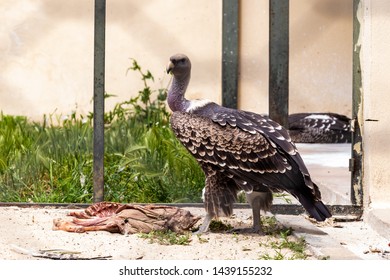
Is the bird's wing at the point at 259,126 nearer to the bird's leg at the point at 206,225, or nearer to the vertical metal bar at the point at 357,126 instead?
the bird's leg at the point at 206,225

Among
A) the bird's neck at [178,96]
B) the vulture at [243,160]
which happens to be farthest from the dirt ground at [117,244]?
the bird's neck at [178,96]

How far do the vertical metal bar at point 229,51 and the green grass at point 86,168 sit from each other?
1.70 meters

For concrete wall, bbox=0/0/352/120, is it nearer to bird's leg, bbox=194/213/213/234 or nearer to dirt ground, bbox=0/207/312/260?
dirt ground, bbox=0/207/312/260

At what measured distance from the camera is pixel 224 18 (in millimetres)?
10758

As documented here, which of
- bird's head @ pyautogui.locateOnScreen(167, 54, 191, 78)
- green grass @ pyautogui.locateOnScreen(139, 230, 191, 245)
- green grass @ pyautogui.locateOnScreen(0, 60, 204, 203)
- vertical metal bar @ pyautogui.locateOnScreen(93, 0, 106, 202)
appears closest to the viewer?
green grass @ pyautogui.locateOnScreen(139, 230, 191, 245)

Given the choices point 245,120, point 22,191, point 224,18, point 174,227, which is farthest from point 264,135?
point 224,18

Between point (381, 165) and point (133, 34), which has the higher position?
point (133, 34)

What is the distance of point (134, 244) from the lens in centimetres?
627

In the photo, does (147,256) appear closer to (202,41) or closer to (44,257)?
(44,257)

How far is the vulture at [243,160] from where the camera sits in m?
6.43

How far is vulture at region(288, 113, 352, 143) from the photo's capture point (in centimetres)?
1111

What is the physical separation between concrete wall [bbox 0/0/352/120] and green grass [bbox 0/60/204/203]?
88.1 inches

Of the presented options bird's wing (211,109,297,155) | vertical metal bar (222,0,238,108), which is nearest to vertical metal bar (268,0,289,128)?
bird's wing (211,109,297,155)

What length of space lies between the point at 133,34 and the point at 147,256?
18.4ft
